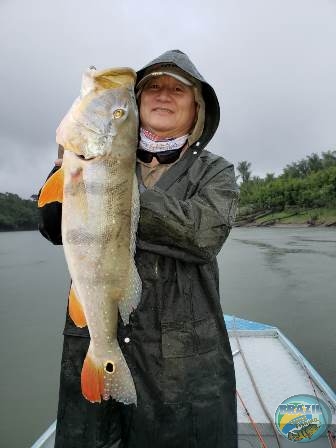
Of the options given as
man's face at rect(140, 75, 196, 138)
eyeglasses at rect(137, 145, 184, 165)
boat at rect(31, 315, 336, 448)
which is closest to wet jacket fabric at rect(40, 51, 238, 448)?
eyeglasses at rect(137, 145, 184, 165)

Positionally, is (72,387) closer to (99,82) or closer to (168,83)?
(99,82)

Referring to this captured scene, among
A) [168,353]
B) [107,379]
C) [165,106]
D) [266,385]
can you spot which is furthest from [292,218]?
[107,379]

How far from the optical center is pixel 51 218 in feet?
7.81

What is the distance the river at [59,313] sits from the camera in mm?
7153

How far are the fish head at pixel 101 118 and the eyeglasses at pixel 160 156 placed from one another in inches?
13.0

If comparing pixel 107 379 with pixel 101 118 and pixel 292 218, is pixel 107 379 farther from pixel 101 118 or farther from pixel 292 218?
pixel 292 218

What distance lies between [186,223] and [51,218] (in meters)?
0.79

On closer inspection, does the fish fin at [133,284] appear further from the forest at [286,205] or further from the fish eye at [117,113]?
the forest at [286,205]

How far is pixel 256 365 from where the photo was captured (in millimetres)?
5414

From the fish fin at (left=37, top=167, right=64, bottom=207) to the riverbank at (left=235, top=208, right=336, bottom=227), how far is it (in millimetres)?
49982

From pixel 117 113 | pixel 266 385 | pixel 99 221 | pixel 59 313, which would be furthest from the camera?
pixel 59 313

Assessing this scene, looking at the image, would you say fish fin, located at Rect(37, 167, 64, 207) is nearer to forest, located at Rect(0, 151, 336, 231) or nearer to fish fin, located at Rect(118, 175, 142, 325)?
fish fin, located at Rect(118, 175, 142, 325)

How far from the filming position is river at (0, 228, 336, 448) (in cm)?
715

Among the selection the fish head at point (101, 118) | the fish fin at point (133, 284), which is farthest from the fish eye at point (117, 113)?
the fish fin at point (133, 284)
